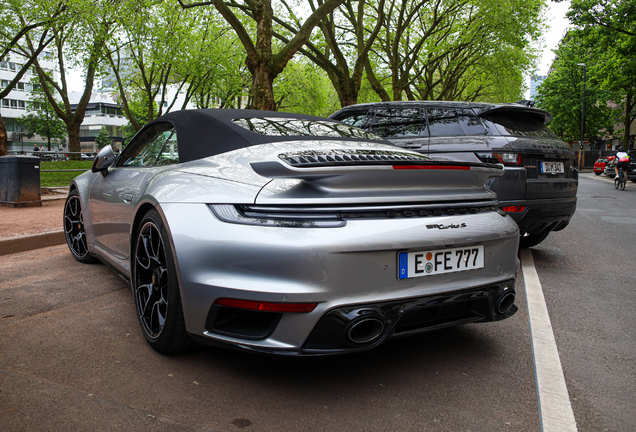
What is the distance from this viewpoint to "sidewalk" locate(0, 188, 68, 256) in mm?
5746

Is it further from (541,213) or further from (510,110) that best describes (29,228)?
(541,213)

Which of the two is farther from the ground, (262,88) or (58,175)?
(262,88)

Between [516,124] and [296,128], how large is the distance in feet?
10.7

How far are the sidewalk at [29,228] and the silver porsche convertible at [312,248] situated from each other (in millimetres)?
3556

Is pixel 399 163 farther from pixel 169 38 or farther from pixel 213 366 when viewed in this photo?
pixel 169 38

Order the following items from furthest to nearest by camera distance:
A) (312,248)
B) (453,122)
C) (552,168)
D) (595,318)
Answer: (453,122) → (552,168) → (595,318) → (312,248)

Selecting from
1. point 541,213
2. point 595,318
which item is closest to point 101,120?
point 541,213

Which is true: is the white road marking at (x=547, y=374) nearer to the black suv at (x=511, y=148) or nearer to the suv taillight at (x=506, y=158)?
the black suv at (x=511, y=148)

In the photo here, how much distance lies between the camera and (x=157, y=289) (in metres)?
2.77

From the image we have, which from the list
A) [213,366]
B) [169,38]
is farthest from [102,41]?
[213,366]

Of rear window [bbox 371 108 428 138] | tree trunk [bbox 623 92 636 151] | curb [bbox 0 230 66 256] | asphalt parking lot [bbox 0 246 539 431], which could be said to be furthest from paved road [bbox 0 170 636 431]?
tree trunk [bbox 623 92 636 151]

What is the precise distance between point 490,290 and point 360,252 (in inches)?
32.7

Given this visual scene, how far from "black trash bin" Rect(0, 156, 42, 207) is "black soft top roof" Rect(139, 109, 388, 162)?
7.59 meters

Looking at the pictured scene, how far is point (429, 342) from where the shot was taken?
3.06 metres
